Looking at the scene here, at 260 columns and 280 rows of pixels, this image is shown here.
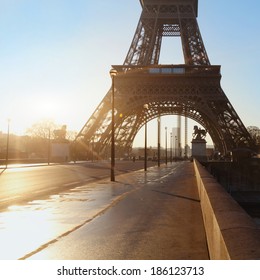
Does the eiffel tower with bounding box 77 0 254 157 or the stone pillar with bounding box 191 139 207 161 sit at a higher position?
the eiffel tower with bounding box 77 0 254 157

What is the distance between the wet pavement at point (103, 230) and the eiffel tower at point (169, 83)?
4833cm

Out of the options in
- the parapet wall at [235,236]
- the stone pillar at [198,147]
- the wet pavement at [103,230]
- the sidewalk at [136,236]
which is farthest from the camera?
the stone pillar at [198,147]

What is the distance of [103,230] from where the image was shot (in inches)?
362

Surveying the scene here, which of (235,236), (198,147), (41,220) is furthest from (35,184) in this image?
(198,147)

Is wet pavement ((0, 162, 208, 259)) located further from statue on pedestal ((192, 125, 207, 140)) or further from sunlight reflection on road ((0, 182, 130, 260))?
statue on pedestal ((192, 125, 207, 140))

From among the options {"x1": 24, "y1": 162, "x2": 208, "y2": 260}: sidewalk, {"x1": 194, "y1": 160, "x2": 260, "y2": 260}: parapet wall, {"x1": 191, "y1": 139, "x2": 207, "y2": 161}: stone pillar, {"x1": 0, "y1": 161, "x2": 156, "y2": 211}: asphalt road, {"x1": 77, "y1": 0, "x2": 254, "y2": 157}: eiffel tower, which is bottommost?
{"x1": 24, "y1": 162, "x2": 208, "y2": 260}: sidewalk

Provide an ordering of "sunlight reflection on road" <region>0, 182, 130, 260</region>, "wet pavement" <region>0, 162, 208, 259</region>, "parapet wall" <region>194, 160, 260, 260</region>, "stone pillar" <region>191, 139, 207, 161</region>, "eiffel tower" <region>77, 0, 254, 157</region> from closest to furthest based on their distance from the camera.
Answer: "parapet wall" <region>194, 160, 260, 260</region> → "wet pavement" <region>0, 162, 208, 259</region> → "sunlight reflection on road" <region>0, 182, 130, 260</region> → "eiffel tower" <region>77, 0, 254, 157</region> → "stone pillar" <region>191, 139, 207, 161</region>

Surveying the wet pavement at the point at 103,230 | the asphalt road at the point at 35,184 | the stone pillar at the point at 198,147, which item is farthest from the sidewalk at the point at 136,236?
the stone pillar at the point at 198,147

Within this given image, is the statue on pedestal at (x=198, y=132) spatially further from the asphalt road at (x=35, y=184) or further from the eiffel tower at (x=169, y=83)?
the asphalt road at (x=35, y=184)

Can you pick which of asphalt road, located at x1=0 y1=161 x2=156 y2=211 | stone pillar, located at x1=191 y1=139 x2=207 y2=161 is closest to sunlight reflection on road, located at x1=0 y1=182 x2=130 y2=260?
asphalt road, located at x1=0 y1=161 x2=156 y2=211

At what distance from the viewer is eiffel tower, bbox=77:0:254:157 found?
61.8m

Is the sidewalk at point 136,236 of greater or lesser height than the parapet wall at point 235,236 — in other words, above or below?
below

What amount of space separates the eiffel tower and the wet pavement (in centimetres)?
4833

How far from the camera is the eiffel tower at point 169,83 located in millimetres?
61781
